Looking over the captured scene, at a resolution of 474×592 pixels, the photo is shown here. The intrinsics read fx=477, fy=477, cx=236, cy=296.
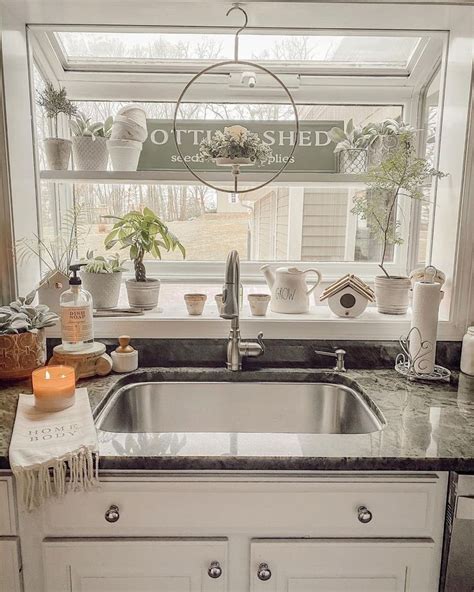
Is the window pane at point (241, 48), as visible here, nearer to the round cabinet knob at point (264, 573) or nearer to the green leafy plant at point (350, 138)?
the green leafy plant at point (350, 138)

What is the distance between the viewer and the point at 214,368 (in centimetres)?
162

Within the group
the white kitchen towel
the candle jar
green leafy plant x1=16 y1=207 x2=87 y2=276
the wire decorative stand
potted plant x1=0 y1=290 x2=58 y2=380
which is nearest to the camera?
the white kitchen towel

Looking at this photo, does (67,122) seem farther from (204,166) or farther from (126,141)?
(204,166)

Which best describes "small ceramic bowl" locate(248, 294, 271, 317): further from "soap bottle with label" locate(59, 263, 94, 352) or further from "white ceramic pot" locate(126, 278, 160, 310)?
"soap bottle with label" locate(59, 263, 94, 352)

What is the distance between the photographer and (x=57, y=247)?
1728 millimetres

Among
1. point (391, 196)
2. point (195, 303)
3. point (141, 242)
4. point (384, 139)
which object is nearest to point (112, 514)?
point (195, 303)

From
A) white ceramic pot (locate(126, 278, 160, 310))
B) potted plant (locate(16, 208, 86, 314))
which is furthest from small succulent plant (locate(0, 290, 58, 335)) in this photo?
white ceramic pot (locate(126, 278, 160, 310))

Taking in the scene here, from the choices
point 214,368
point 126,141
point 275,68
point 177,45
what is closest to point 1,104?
point 126,141

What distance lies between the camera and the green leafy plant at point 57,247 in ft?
5.36

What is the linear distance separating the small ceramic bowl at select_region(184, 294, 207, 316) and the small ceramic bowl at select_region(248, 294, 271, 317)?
6.8 inches

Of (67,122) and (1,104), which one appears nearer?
(1,104)

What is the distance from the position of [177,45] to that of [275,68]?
0.37m

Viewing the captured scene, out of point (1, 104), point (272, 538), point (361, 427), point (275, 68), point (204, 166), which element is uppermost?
point (275, 68)

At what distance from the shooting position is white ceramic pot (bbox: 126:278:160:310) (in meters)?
1.72
